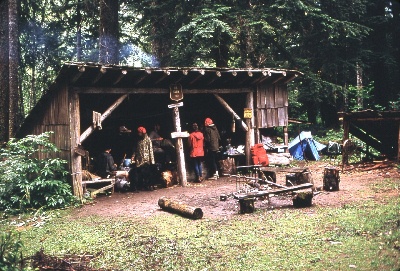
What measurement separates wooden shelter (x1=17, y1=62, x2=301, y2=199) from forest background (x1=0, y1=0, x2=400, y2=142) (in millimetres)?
2724

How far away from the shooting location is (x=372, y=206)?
8688 mm

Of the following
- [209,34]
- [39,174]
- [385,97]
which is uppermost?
[209,34]

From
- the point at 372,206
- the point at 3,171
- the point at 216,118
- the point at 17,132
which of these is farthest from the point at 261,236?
the point at 17,132

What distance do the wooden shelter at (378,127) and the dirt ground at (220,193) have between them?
1336 millimetres

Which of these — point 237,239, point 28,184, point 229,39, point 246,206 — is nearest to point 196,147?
point 246,206

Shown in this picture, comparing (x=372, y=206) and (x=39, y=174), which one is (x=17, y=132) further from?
A: (x=372, y=206)

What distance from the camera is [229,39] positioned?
699 inches

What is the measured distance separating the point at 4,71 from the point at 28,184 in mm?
7817

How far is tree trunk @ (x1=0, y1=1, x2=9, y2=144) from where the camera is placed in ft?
51.4

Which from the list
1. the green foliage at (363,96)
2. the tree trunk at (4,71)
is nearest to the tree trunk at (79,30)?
the tree trunk at (4,71)

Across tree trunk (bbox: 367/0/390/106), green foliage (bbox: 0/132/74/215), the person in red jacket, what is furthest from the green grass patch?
tree trunk (bbox: 367/0/390/106)

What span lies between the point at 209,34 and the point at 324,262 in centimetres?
1203

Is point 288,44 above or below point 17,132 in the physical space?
above

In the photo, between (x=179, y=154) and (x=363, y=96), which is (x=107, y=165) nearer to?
(x=179, y=154)
